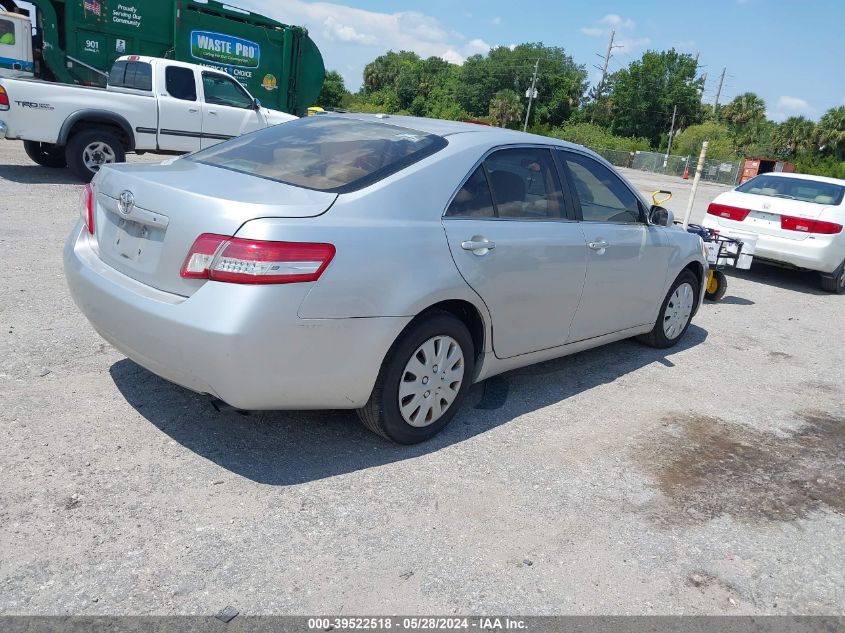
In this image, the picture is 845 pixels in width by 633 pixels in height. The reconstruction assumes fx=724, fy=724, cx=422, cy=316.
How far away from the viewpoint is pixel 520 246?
161 inches

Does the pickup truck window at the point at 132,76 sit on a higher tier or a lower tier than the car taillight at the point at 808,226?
higher

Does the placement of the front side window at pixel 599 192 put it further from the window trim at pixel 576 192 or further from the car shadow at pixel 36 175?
the car shadow at pixel 36 175

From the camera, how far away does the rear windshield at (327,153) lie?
3.59m

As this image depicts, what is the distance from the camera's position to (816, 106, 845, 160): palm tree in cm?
6531

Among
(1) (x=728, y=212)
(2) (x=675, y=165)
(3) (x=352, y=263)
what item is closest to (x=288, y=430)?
(3) (x=352, y=263)

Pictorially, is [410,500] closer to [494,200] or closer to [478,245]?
[478,245]

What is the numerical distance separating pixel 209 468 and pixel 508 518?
1.41 m

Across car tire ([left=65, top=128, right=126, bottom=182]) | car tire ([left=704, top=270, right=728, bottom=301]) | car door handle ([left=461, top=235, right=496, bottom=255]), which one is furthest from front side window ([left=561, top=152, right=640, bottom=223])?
car tire ([left=65, top=128, right=126, bottom=182])

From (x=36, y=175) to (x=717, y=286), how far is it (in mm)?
9982

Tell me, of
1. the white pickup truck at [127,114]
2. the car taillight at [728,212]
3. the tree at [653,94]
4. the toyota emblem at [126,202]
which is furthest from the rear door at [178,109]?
the tree at [653,94]

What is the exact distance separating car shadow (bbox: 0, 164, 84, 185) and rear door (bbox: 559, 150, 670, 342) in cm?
878

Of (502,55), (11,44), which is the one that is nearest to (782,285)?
(11,44)

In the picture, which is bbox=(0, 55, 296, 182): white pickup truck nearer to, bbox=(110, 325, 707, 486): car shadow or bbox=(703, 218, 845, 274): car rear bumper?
bbox=(110, 325, 707, 486): car shadow

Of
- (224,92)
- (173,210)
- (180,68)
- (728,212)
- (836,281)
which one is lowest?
(836,281)
